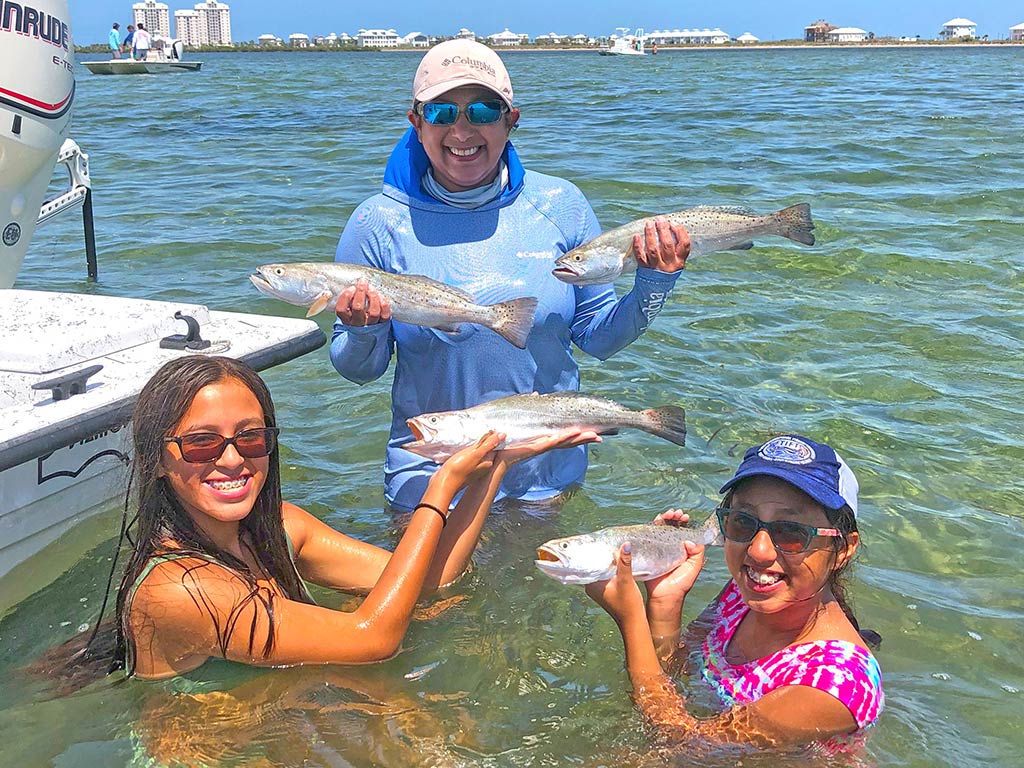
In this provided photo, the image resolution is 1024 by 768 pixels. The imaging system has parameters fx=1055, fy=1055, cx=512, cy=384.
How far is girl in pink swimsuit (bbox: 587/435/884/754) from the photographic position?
324 centimetres

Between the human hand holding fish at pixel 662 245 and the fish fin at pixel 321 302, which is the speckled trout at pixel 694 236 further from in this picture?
the fish fin at pixel 321 302

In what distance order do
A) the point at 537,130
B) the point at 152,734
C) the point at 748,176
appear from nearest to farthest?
the point at 152,734 → the point at 748,176 → the point at 537,130

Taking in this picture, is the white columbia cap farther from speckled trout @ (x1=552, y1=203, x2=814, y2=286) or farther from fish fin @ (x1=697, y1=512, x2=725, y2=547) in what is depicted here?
fish fin @ (x1=697, y1=512, x2=725, y2=547)

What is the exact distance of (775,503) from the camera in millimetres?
3305

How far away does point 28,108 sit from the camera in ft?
22.7

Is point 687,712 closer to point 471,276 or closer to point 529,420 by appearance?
point 529,420

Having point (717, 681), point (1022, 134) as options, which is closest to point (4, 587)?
point (717, 681)

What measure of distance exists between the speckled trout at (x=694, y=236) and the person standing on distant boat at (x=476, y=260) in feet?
0.37

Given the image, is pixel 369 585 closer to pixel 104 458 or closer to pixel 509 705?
pixel 509 705

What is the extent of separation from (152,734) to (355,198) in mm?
13090

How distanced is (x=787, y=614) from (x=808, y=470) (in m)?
0.50

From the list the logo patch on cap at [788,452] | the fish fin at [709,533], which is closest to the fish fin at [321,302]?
the fish fin at [709,533]

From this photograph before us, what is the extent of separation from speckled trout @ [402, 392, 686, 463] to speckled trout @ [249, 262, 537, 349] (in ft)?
0.91

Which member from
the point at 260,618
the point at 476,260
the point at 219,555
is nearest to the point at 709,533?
the point at 476,260
